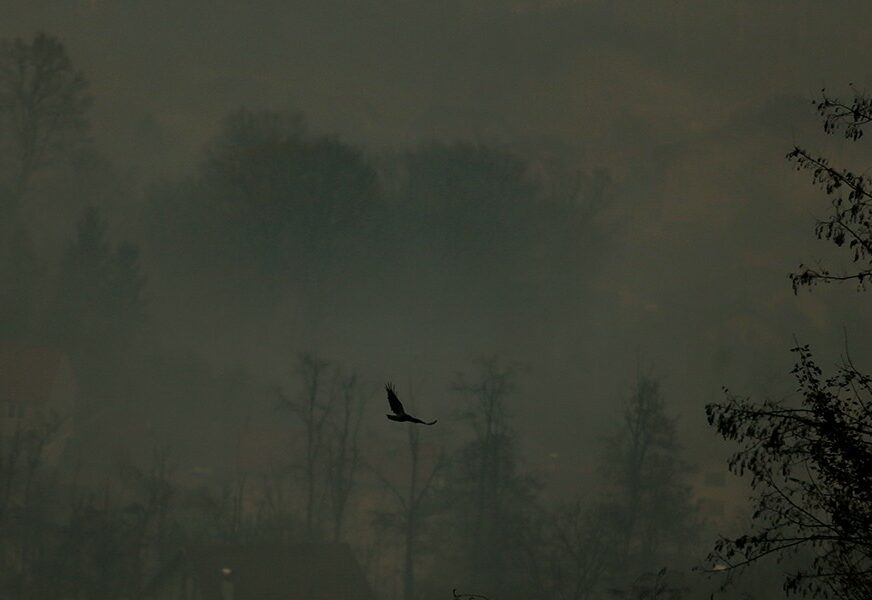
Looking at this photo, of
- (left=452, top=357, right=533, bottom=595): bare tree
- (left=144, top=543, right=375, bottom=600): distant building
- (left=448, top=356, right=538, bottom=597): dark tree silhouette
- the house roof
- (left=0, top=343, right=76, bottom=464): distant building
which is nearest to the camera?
(left=144, top=543, right=375, bottom=600): distant building

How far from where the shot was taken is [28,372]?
5653 centimetres

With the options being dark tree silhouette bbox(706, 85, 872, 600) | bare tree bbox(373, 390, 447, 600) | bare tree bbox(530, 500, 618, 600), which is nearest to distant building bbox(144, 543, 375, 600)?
bare tree bbox(373, 390, 447, 600)

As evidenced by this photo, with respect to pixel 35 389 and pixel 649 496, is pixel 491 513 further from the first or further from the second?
pixel 35 389

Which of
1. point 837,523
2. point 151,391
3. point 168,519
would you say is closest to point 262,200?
point 151,391

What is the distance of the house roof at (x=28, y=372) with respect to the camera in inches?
2175

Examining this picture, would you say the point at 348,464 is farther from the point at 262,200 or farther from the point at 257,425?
the point at 262,200

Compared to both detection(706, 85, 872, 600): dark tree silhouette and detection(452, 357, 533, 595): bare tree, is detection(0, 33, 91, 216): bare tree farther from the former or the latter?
detection(706, 85, 872, 600): dark tree silhouette

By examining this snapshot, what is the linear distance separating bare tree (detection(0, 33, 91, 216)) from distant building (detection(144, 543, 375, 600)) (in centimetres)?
3555

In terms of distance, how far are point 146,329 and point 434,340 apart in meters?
23.5

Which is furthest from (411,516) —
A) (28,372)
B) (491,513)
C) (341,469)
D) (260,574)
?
(28,372)

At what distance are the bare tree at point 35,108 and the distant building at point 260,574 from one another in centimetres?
3555

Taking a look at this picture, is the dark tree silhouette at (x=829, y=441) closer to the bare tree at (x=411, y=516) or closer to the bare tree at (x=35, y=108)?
the bare tree at (x=411, y=516)

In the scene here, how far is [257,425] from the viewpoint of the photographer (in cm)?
6344

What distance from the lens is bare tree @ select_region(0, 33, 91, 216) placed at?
224ft
